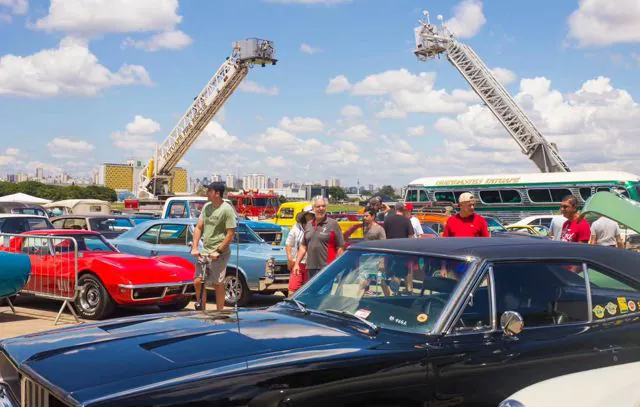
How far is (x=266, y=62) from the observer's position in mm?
35000

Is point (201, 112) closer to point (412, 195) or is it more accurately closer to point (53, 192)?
point (412, 195)

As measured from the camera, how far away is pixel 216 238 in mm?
8797

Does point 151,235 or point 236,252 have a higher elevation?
point 151,235

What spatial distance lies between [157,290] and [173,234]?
2.50m

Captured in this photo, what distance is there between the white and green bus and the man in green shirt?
780 inches

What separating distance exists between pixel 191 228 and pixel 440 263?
8458 millimetres

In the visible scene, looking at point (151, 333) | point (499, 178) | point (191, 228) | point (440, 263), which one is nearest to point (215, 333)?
point (151, 333)

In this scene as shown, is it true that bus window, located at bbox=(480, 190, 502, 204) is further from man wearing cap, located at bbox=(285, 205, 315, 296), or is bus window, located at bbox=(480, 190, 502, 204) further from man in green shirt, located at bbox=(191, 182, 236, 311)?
man in green shirt, located at bbox=(191, 182, 236, 311)

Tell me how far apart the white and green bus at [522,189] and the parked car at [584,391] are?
2442 centimetres

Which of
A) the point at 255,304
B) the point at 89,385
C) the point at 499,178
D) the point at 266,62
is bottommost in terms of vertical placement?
the point at 255,304

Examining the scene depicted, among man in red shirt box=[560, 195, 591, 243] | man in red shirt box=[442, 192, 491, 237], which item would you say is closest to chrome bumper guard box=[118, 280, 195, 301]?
man in red shirt box=[442, 192, 491, 237]

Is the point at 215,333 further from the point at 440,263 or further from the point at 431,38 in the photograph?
the point at 431,38

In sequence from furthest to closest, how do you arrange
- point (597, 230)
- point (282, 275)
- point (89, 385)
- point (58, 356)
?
point (282, 275)
point (597, 230)
point (58, 356)
point (89, 385)

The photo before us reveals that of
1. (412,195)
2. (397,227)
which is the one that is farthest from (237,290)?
(412,195)
